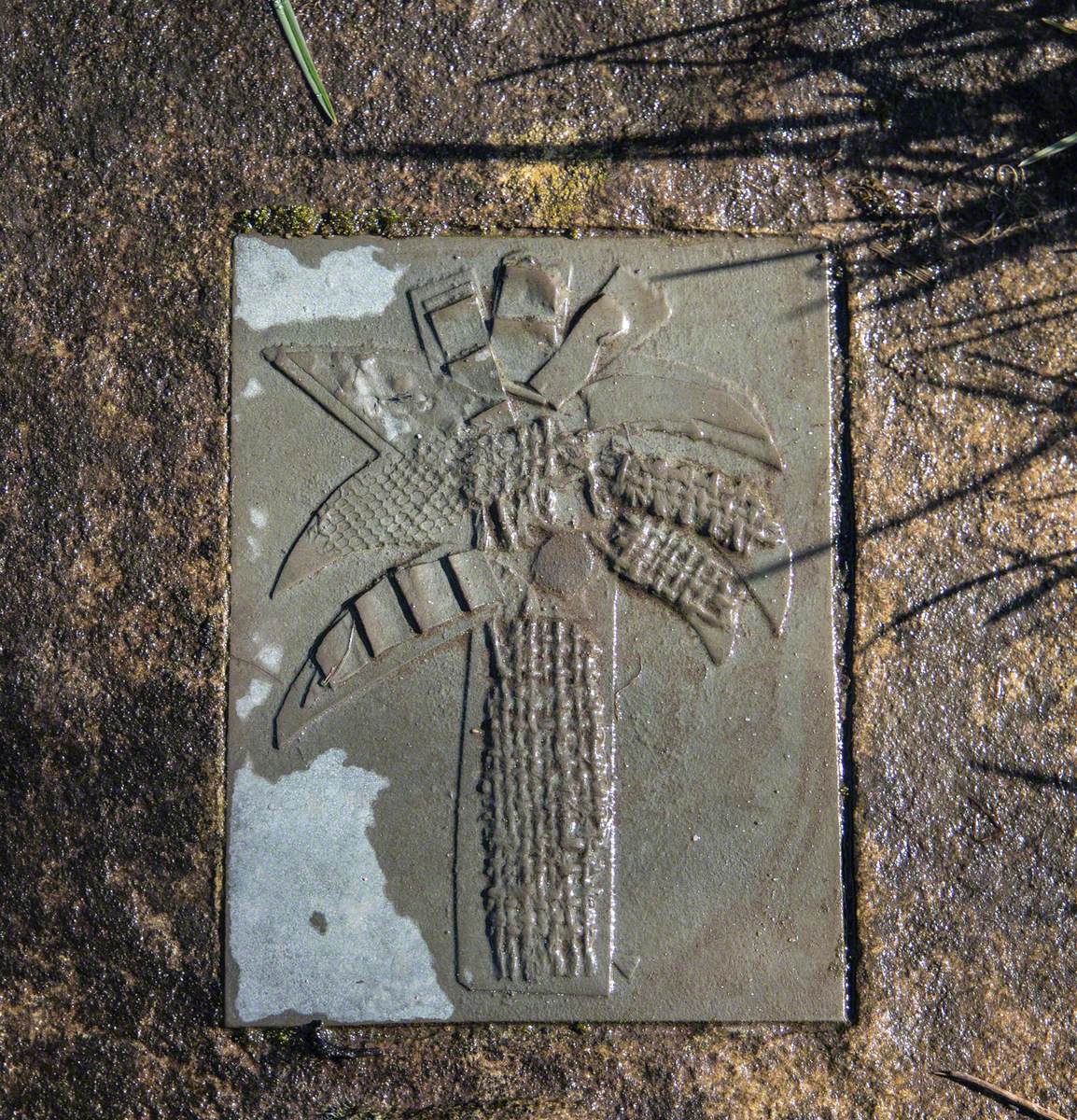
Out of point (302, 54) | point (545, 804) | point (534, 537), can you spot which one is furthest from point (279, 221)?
point (545, 804)

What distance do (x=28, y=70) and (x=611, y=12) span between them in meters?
1.21

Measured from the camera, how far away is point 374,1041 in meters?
2.01

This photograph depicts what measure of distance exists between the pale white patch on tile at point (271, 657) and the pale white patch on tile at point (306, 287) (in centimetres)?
64

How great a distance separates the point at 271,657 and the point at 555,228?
1.04 m

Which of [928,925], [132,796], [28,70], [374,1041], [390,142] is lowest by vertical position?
[374,1041]

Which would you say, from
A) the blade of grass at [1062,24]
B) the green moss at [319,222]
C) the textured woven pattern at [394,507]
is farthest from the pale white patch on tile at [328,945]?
the blade of grass at [1062,24]

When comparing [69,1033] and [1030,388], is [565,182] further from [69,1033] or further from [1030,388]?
[69,1033]

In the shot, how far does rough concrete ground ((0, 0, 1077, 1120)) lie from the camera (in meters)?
2.03

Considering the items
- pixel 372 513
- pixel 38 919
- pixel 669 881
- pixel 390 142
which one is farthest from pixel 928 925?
pixel 390 142

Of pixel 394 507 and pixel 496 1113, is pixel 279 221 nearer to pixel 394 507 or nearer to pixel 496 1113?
pixel 394 507

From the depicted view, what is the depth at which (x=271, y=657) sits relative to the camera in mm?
2049

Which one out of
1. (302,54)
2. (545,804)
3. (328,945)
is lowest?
(328,945)

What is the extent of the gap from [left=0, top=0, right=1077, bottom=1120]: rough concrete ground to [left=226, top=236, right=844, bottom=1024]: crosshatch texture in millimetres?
80

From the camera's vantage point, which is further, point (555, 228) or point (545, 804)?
point (555, 228)
